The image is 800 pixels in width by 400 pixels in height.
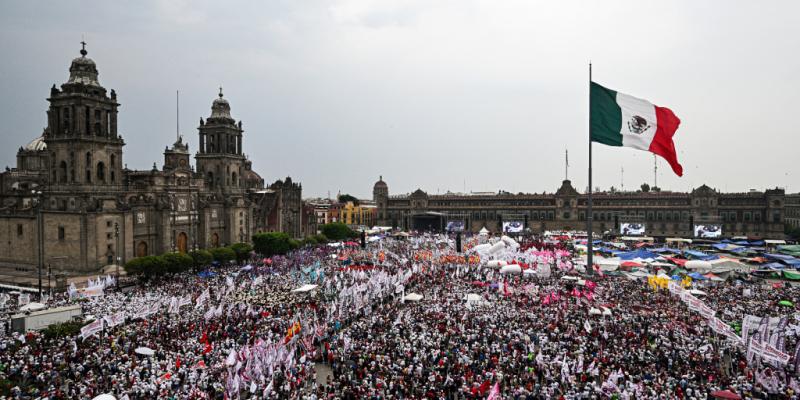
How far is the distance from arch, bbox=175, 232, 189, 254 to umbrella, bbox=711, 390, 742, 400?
50.5m

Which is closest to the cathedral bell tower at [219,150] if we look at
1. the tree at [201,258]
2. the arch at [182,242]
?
the arch at [182,242]

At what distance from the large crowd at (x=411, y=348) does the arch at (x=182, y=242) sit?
2318 cm

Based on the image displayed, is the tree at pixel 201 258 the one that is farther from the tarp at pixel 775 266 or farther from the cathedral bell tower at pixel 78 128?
the tarp at pixel 775 266

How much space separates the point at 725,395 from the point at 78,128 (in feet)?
164

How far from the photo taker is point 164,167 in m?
55.7

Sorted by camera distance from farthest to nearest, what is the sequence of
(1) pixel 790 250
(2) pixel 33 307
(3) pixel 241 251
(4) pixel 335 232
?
(4) pixel 335 232 < (1) pixel 790 250 < (3) pixel 241 251 < (2) pixel 33 307

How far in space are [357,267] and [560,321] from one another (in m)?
21.4

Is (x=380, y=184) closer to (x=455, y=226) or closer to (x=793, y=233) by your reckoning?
(x=455, y=226)

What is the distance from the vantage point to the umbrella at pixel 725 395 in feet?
46.8

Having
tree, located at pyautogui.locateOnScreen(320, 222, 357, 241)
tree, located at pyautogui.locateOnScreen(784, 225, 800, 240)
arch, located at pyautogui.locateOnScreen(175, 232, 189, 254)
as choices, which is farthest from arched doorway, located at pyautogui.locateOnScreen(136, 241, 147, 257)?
tree, located at pyautogui.locateOnScreen(784, 225, 800, 240)

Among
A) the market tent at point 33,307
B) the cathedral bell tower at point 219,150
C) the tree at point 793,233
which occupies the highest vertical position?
the cathedral bell tower at point 219,150

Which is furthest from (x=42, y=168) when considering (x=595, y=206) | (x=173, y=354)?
(x=595, y=206)

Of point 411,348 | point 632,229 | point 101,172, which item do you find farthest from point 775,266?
point 101,172

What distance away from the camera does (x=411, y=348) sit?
61.9ft
